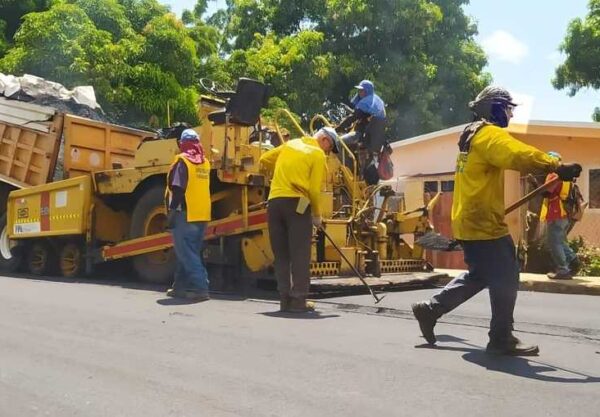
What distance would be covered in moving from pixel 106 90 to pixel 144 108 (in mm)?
1013

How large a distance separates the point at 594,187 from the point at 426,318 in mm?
11049

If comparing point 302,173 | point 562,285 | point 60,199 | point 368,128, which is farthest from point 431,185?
point 302,173

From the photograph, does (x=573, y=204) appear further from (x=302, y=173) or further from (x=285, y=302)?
(x=285, y=302)

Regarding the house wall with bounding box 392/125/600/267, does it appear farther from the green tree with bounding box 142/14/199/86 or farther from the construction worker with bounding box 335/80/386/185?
the green tree with bounding box 142/14/199/86

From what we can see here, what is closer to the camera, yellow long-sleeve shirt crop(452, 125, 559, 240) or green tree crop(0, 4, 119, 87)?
yellow long-sleeve shirt crop(452, 125, 559, 240)

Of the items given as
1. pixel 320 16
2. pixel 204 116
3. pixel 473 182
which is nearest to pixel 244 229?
pixel 204 116

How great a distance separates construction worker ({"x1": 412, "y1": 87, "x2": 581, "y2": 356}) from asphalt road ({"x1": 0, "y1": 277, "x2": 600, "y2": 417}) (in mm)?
288

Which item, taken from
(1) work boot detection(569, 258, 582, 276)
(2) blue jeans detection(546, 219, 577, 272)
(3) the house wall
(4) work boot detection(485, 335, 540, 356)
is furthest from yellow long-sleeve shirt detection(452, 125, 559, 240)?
(3) the house wall

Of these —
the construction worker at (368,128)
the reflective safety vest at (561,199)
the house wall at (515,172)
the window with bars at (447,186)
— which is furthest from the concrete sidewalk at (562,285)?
the window with bars at (447,186)

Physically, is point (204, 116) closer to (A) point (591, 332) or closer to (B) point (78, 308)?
(B) point (78, 308)

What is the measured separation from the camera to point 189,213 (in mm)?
7699

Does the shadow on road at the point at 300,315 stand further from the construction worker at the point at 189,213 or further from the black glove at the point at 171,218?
the black glove at the point at 171,218

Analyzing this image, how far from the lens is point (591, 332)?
579cm

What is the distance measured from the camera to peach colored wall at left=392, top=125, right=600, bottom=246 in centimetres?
1432
